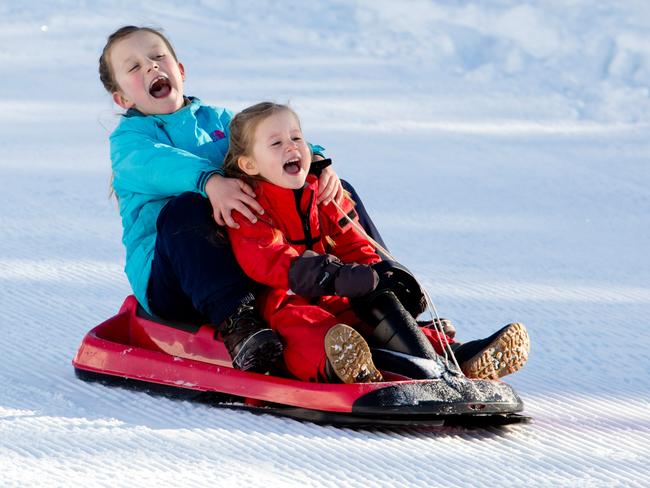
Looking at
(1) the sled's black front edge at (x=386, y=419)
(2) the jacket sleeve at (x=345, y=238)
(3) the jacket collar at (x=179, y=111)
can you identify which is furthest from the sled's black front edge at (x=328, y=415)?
(3) the jacket collar at (x=179, y=111)

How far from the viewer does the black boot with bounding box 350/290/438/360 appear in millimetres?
3100

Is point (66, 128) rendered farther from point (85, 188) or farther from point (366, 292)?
point (366, 292)

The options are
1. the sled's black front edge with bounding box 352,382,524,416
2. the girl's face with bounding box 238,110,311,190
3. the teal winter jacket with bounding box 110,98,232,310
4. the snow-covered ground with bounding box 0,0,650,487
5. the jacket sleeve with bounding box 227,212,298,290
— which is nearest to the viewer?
the snow-covered ground with bounding box 0,0,650,487

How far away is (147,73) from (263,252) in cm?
77

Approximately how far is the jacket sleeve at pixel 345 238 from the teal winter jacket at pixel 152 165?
1.13 ft

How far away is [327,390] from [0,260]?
2210 millimetres

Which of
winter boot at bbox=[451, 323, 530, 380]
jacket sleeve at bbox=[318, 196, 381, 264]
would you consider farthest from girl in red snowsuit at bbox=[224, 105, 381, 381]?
winter boot at bbox=[451, 323, 530, 380]

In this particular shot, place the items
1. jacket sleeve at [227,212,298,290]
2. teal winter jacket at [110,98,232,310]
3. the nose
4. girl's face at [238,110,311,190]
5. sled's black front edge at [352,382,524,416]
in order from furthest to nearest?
1. the nose
2. teal winter jacket at [110,98,232,310]
3. girl's face at [238,110,311,190]
4. jacket sleeve at [227,212,298,290]
5. sled's black front edge at [352,382,524,416]

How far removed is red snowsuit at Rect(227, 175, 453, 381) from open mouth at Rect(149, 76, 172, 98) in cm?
53

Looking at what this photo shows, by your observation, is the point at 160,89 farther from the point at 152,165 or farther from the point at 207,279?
the point at 207,279

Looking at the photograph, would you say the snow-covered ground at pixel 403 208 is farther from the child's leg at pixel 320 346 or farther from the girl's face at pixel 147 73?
the girl's face at pixel 147 73

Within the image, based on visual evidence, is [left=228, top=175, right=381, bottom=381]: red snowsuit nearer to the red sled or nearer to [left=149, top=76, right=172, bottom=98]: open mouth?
the red sled

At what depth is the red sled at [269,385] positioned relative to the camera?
2924 millimetres

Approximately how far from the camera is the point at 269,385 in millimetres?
3057
